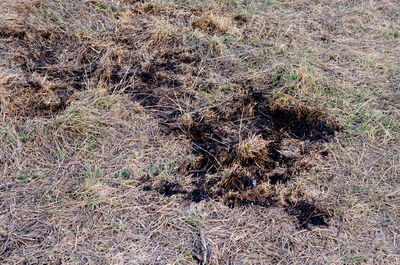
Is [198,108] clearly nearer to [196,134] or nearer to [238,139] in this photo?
[196,134]

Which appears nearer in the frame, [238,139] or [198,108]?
[238,139]

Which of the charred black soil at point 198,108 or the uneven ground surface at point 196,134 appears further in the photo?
the charred black soil at point 198,108

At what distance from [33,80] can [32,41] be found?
0.49 metres

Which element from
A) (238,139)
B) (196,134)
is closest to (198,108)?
(196,134)

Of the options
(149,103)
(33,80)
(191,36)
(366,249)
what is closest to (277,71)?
(191,36)

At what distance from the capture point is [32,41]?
9.75 feet

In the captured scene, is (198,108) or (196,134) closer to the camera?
(196,134)

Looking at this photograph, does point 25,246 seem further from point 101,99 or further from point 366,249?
point 366,249

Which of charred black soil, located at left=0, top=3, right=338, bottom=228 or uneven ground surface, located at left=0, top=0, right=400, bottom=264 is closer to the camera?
uneven ground surface, located at left=0, top=0, right=400, bottom=264

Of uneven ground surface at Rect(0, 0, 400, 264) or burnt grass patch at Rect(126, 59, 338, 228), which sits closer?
uneven ground surface at Rect(0, 0, 400, 264)

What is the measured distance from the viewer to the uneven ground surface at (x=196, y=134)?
6.29 ft

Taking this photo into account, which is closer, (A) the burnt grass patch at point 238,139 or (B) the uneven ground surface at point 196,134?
(B) the uneven ground surface at point 196,134

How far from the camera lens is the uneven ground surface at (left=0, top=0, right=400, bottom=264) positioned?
1.92 meters

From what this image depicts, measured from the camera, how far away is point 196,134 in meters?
2.43
